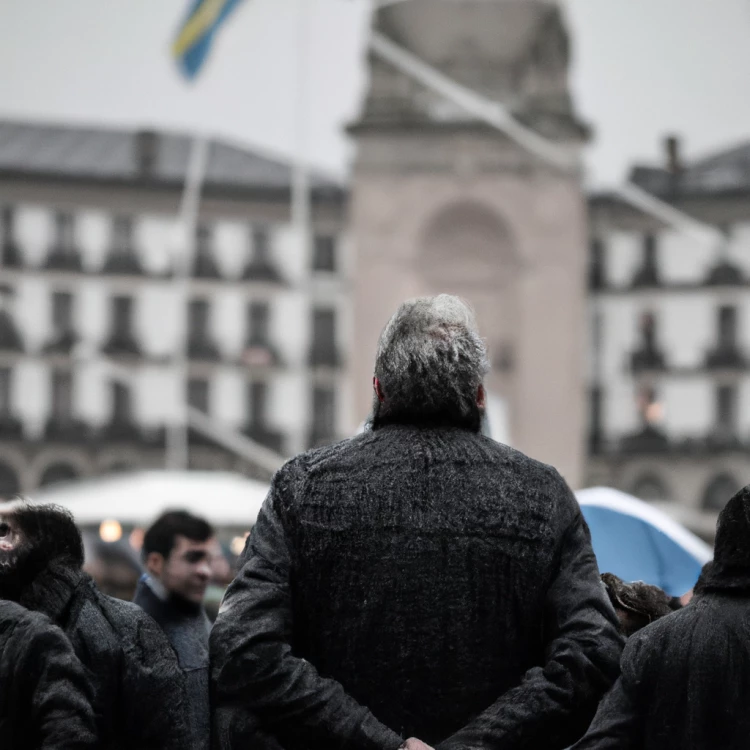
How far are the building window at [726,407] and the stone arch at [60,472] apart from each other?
20.6 m

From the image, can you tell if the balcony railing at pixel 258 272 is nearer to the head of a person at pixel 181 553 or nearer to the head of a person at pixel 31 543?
the head of a person at pixel 181 553

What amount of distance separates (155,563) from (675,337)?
5348 cm

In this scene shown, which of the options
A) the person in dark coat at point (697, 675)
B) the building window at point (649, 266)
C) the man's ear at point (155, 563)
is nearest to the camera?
the person in dark coat at point (697, 675)

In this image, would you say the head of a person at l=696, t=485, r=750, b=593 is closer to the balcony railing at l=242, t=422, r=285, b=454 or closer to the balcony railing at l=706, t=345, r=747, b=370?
the balcony railing at l=242, t=422, r=285, b=454

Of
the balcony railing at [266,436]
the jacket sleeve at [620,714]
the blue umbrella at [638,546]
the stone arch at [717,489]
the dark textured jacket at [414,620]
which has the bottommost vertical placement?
the stone arch at [717,489]

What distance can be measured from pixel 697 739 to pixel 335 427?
52.3m

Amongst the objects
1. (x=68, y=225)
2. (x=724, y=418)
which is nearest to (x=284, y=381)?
(x=68, y=225)

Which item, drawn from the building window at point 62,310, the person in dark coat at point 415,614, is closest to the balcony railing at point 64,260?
the building window at point 62,310

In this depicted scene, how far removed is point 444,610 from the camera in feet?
9.75

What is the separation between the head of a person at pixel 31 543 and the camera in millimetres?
3629

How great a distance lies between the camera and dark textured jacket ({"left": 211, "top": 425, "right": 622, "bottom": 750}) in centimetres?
295

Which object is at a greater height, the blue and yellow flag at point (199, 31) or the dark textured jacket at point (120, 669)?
the blue and yellow flag at point (199, 31)

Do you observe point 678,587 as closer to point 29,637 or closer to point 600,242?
point 29,637

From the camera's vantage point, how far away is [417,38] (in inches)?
1884
